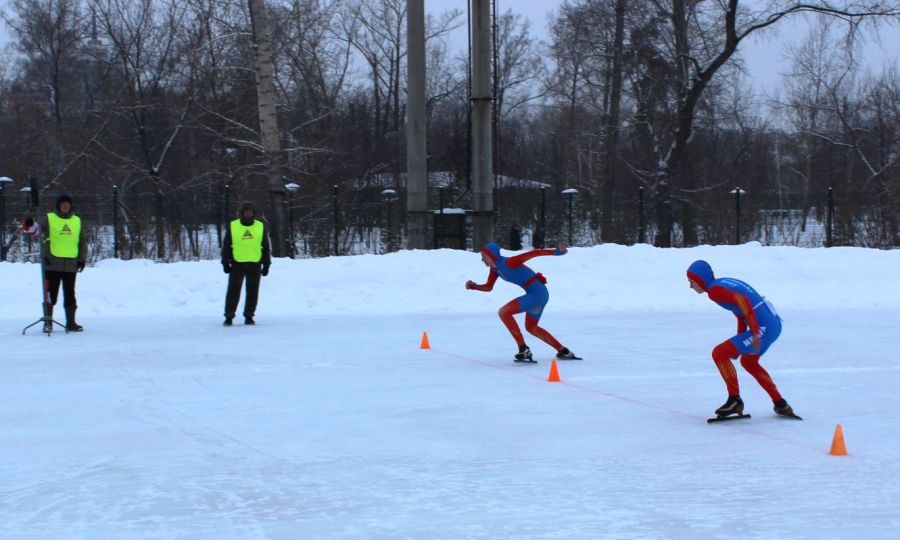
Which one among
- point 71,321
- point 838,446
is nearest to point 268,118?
point 71,321

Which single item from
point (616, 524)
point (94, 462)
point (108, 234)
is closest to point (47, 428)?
point (94, 462)

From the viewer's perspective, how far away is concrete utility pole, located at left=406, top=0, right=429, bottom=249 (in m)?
20.2

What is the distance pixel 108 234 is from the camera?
22688mm

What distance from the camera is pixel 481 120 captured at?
69.2ft

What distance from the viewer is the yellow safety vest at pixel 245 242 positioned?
48.7ft

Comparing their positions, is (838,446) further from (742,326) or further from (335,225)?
(335,225)

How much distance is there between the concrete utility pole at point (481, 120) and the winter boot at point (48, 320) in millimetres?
10153

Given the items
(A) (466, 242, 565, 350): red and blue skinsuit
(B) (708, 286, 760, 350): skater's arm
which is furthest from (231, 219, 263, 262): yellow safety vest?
(B) (708, 286, 760, 350): skater's arm

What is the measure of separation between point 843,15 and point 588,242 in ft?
29.5

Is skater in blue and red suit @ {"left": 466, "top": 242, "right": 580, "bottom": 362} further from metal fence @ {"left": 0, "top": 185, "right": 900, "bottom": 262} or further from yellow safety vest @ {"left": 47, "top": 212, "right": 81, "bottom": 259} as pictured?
metal fence @ {"left": 0, "top": 185, "right": 900, "bottom": 262}

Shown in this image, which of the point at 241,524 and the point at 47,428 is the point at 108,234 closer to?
the point at 47,428

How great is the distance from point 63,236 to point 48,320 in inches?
46.7

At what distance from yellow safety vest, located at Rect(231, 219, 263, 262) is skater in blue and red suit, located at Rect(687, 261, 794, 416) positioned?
28.3 feet

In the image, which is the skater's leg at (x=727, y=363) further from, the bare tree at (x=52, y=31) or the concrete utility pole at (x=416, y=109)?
the bare tree at (x=52, y=31)
